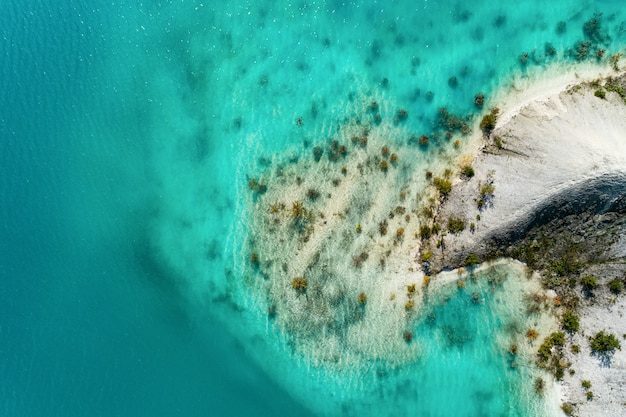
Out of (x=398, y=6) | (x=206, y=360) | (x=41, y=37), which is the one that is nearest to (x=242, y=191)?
(x=206, y=360)

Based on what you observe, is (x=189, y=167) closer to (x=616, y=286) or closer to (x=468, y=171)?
(x=468, y=171)

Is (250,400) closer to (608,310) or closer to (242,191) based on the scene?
(242,191)

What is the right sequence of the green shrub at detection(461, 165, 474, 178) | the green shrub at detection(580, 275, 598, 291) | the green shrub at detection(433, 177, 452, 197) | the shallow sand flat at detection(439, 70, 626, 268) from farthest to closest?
the green shrub at detection(433, 177, 452, 197) < the green shrub at detection(461, 165, 474, 178) < the green shrub at detection(580, 275, 598, 291) < the shallow sand flat at detection(439, 70, 626, 268)

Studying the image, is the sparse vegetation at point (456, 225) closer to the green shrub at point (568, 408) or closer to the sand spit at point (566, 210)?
the sand spit at point (566, 210)

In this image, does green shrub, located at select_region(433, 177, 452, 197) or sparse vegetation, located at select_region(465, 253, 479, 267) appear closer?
sparse vegetation, located at select_region(465, 253, 479, 267)

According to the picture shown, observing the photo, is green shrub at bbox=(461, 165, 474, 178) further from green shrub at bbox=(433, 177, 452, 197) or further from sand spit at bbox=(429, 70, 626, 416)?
green shrub at bbox=(433, 177, 452, 197)

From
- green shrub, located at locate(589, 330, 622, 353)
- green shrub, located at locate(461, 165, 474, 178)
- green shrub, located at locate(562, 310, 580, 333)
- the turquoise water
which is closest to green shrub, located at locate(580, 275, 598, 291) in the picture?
green shrub, located at locate(562, 310, 580, 333)

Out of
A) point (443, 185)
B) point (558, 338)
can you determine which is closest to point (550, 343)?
point (558, 338)
